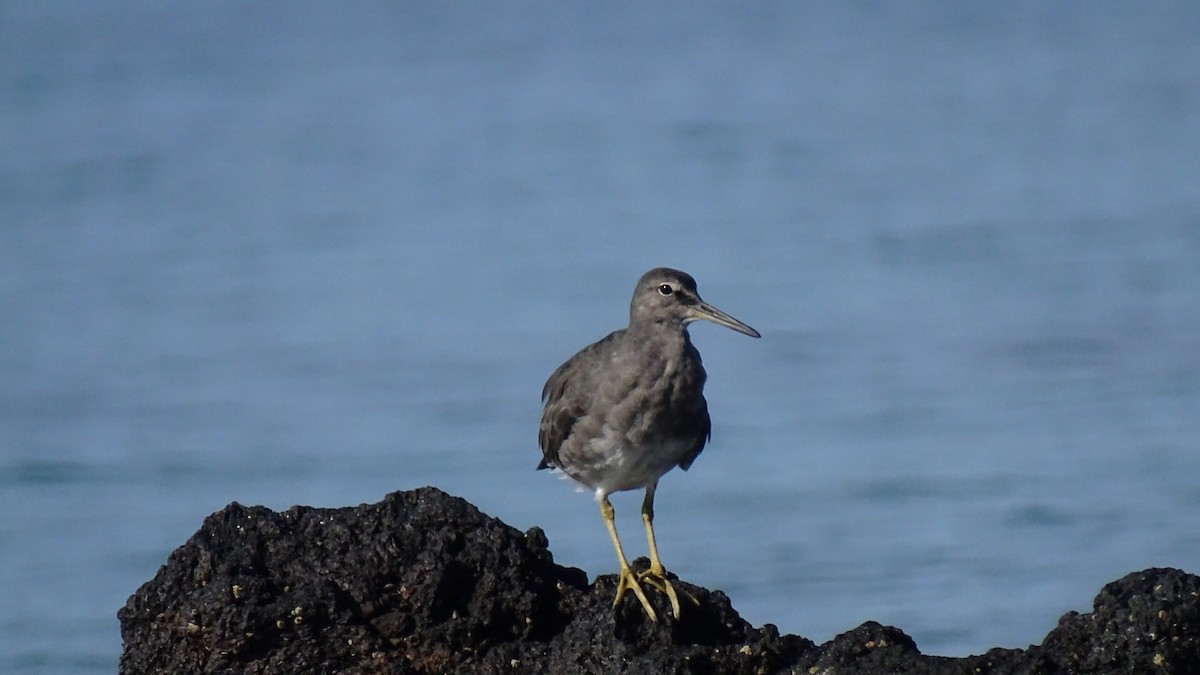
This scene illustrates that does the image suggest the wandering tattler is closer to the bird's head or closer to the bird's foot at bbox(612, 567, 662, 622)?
the bird's head

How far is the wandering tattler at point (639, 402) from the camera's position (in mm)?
8727

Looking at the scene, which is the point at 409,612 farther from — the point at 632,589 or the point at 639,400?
the point at 639,400

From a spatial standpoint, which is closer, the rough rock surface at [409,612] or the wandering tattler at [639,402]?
the rough rock surface at [409,612]

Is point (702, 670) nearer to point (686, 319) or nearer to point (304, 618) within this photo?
point (304, 618)

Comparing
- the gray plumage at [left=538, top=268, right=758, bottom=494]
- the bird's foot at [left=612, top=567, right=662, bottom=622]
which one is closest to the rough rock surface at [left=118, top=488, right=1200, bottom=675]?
the bird's foot at [left=612, top=567, right=662, bottom=622]

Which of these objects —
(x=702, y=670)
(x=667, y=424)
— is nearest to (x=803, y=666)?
(x=702, y=670)

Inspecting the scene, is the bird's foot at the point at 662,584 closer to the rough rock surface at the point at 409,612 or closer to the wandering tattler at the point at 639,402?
the rough rock surface at the point at 409,612

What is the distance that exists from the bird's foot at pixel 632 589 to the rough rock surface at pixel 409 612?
1.4 inches

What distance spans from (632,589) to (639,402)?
1357 millimetres

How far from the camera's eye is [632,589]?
7535 millimetres

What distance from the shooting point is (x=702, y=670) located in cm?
703

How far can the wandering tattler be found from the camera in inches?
344

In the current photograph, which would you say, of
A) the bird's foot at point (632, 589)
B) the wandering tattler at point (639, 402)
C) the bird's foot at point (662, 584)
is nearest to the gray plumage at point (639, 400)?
the wandering tattler at point (639, 402)

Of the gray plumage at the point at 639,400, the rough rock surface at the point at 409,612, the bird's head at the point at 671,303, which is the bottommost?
the rough rock surface at the point at 409,612
